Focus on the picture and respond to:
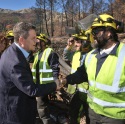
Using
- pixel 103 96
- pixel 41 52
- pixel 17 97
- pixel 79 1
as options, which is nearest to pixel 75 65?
pixel 41 52

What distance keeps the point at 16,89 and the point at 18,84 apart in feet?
0.43

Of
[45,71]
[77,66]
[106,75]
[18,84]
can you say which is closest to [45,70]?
[45,71]

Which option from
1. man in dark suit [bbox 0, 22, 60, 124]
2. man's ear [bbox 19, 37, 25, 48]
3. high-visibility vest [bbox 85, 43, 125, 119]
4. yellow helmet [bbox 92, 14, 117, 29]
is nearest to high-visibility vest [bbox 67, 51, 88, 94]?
high-visibility vest [bbox 85, 43, 125, 119]

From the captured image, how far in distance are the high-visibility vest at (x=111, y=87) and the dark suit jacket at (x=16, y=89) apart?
68cm

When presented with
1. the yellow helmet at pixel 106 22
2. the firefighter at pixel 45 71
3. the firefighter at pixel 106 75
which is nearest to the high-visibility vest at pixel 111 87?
the firefighter at pixel 106 75

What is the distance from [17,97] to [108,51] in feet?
4.15

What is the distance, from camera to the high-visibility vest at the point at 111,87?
329 centimetres

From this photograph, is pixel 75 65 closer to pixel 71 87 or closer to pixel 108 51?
pixel 71 87

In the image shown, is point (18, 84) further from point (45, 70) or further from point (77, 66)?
point (45, 70)

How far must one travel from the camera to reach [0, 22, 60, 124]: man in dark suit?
305 cm

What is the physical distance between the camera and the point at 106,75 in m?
3.35

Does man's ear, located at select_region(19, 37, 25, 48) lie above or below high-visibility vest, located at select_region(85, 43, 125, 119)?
above

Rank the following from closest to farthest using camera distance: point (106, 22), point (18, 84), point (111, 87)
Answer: point (18, 84)
point (111, 87)
point (106, 22)

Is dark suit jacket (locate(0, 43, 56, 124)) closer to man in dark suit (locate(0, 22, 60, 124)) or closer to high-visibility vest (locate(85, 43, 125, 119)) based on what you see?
man in dark suit (locate(0, 22, 60, 124))
